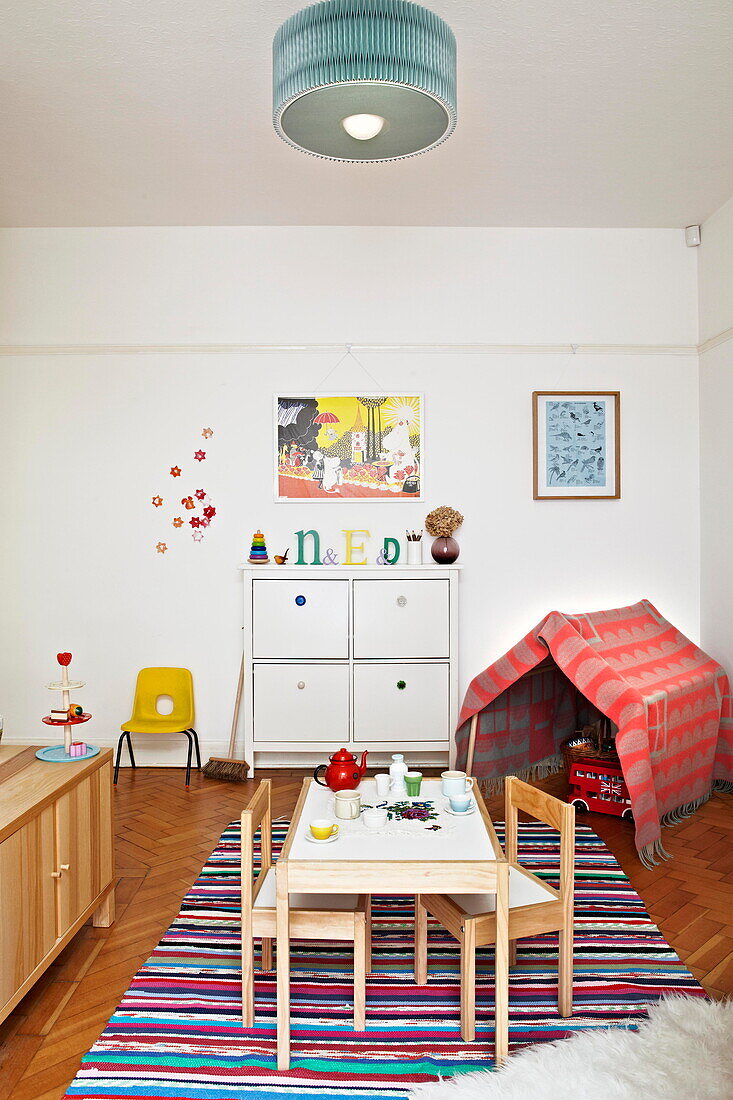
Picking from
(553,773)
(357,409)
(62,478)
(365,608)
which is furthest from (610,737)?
(62,478)

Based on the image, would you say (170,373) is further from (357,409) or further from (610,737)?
(610,737)

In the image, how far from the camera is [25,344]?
202 inches

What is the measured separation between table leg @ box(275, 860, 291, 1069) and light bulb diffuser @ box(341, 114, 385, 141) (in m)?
2.36

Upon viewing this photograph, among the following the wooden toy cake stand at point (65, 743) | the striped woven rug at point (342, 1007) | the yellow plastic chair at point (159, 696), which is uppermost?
the wooden toy cake stand at point (65, 743)

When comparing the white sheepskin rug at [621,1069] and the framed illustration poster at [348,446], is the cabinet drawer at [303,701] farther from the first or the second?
the white sheepskin rug at [621,1069]

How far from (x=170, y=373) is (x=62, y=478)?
37.3 inches

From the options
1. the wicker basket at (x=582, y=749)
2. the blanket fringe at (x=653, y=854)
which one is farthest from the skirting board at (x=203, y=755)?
the blanket fringe at (x=653, y=854)

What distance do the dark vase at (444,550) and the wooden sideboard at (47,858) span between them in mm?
2519

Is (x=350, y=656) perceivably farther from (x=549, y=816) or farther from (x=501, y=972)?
(x=501, y=972)

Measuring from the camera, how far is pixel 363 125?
279 centimetres

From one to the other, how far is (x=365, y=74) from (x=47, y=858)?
255cm

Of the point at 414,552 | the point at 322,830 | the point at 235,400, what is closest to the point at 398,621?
the point at 414,552

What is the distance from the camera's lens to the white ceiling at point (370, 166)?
3.11 metres

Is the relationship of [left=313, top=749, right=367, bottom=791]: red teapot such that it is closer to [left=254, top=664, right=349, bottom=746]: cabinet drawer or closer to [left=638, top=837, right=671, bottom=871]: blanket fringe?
[left=638, top=837, right=671, bottom=871]: blanket fringe
